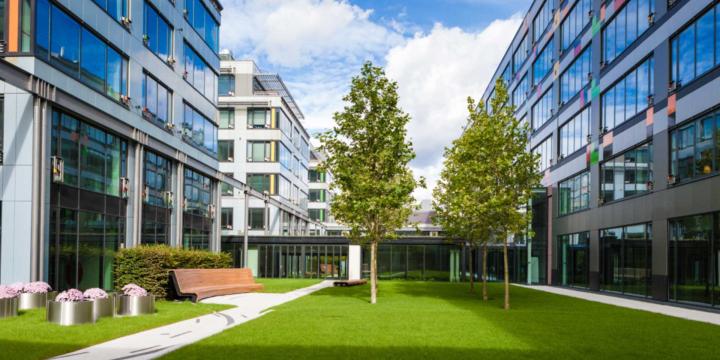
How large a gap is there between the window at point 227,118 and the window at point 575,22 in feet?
98.4

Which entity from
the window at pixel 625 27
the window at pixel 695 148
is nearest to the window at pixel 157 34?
the window at pixel 625 27

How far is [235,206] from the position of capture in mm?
58531

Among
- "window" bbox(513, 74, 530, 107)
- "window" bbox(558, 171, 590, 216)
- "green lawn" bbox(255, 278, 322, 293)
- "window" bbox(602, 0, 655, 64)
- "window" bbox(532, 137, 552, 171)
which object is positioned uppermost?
"window" bbox(513, 74, 530, 107)

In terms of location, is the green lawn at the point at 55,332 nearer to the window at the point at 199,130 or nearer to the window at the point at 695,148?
the window at the point at 695,148

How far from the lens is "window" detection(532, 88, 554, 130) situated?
4544 centimetres

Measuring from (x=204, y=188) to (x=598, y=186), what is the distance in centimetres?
2205

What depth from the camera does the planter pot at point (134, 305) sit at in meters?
16.7

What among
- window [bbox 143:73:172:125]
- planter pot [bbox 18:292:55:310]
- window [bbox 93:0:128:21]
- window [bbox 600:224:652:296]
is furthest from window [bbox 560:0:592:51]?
planter pot [bbox 18:292:55:310]

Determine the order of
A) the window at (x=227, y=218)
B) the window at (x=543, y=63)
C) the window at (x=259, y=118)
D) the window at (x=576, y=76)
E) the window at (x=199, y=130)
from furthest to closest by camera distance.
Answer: the window at (x=259, y=118) < the window at (x=227, y=218) < the window at (x=543, y=63) < the window at (x=576, y=76) < the window at (x=199, y=130)

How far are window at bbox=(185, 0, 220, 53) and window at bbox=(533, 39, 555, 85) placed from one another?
865 inches

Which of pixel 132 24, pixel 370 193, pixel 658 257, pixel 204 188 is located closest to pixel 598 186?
pixel 658 257

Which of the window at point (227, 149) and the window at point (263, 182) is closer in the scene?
the window at point (263, 182)

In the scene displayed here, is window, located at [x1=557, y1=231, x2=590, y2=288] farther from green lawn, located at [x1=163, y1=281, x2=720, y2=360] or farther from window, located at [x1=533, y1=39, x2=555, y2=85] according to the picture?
green lawn, located at [x1=163, y1=281, x2=720, y2=360]

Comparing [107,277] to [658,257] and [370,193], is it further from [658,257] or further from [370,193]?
[658,257]
